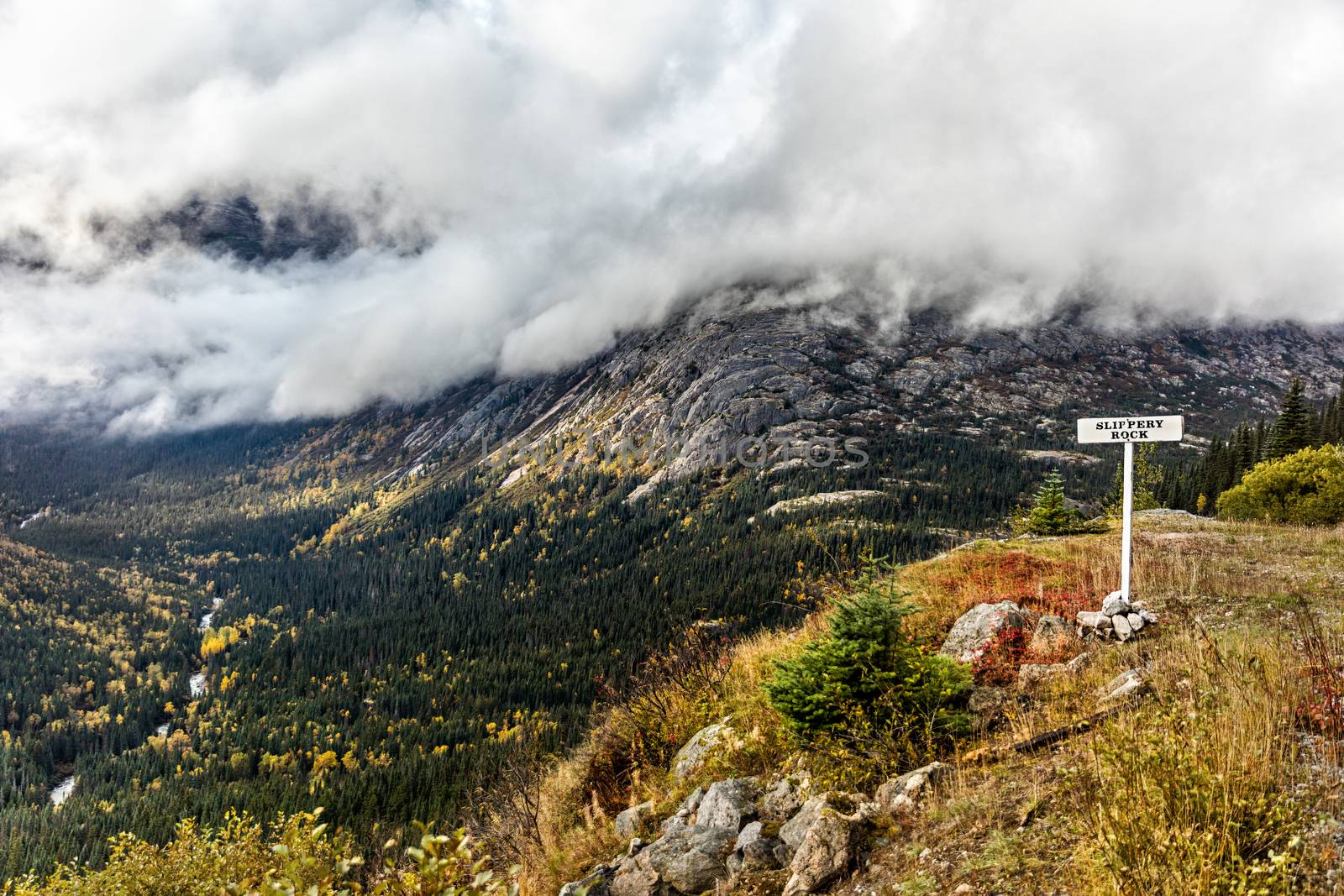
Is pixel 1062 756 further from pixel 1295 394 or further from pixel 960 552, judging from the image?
pixel 1295 394

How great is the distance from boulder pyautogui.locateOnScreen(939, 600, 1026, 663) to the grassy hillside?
2.59ft

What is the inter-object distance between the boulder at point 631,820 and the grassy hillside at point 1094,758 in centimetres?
18

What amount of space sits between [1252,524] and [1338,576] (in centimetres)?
1717

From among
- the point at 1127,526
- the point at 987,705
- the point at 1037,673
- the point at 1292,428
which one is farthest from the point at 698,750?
the point at 1292,428

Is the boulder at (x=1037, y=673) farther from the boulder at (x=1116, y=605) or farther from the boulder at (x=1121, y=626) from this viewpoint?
the boulder at (x=1116, y=605)

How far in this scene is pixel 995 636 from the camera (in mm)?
12406

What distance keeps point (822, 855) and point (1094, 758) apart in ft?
10.3

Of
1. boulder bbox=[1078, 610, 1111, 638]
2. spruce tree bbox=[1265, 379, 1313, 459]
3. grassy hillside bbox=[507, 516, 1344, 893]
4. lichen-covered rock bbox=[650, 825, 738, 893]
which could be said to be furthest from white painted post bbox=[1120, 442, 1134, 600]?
spruce tree bbox=[1265, 379, 1313, 459]

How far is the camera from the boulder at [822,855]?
7230 mm

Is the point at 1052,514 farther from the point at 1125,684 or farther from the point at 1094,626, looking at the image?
the point at 1125,684

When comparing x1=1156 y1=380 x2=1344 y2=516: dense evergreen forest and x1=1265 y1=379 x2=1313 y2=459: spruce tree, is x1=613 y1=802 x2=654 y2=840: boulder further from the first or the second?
x1=1265 y1=379 x2=1313 y2=459: spruce tree

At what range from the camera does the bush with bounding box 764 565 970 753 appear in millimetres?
9430

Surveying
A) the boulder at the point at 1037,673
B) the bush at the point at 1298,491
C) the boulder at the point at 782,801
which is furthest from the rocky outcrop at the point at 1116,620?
the bush at the point at 1298,491

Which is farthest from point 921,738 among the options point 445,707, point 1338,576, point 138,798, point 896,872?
point 138,798
